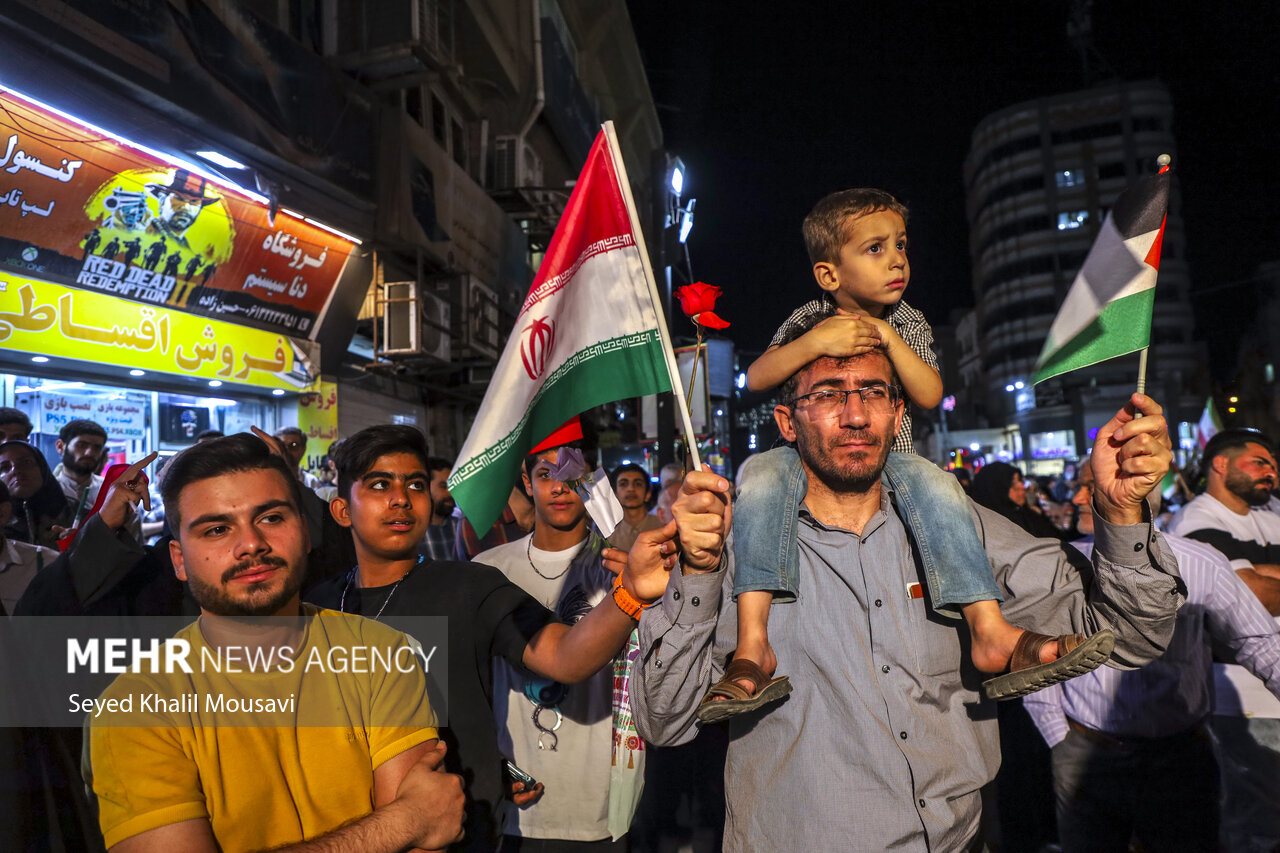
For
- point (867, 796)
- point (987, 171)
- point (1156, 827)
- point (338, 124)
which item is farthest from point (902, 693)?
point (987, 171)

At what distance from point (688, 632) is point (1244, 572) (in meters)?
3.59

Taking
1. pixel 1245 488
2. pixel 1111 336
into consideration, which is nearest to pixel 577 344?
pixel 1111 336

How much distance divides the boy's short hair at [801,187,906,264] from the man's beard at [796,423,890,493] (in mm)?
1188

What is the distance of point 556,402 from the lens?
2.72 m

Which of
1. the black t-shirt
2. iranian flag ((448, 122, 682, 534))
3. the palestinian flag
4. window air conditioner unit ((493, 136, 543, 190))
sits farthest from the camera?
window air conditioner unit ((493, 136, 543, 190))

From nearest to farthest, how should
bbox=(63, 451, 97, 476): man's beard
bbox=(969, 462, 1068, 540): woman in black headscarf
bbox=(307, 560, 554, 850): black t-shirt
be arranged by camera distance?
bbox=(307, 560, 554, 850): black t-shirt, bbox=(969, 462, 1068, 540): woman in black headscarf, bbox=(63, 451, 97, 476): man's beard

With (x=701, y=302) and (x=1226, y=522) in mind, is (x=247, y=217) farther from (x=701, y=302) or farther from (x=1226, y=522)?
(x=1226, y=522)

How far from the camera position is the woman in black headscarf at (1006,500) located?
548 centimetres

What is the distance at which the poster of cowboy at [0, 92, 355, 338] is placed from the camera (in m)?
6.94

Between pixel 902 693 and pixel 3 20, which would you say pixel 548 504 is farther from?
pixel 3 20

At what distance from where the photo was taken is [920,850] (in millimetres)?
2141

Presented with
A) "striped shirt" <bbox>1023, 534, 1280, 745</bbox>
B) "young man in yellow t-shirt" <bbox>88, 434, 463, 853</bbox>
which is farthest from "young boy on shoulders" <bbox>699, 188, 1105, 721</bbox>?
"striped shirt" <bbox>1023, 534, 1280, 745</bbox>

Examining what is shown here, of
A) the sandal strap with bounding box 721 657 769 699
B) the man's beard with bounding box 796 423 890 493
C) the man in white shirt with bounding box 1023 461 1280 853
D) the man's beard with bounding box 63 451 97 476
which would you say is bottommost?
the man in white shirt with bounding box 1023 461 1280 853

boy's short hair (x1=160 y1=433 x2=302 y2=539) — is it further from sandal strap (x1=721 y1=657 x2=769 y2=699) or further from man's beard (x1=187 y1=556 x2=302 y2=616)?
sandal strap (x1=721 y1=657 x2=769 y2=699)
